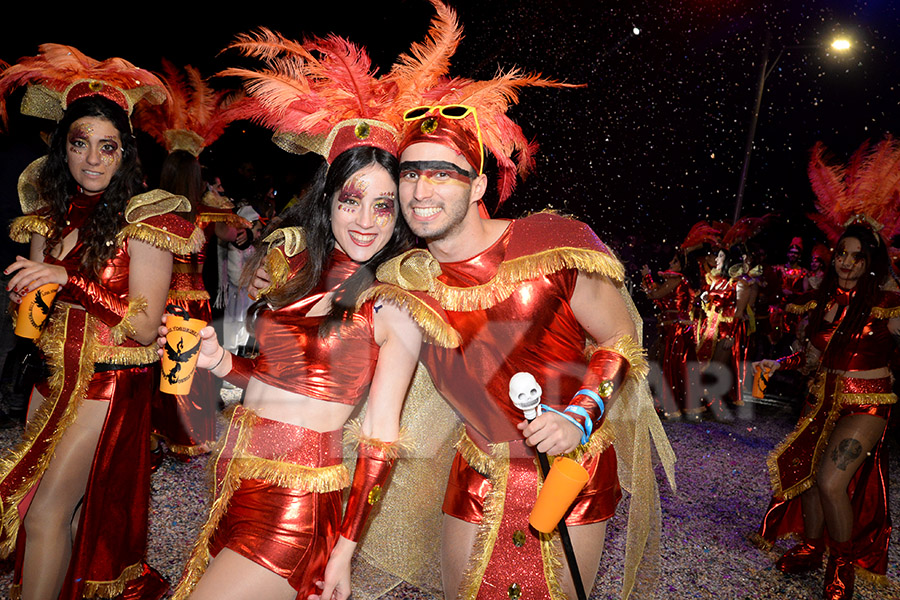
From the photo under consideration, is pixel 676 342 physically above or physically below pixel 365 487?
above

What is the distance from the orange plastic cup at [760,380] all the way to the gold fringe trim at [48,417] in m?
3.49

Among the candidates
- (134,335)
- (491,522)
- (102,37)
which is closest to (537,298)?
(491,522)

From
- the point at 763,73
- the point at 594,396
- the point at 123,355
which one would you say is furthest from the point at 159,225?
the point at 763,73

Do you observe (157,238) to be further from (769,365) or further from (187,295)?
(769,365)

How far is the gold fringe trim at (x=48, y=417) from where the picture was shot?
248 centimetres

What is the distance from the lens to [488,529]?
204 centimetres

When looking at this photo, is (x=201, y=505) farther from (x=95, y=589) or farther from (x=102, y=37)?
(x=102, y=37)

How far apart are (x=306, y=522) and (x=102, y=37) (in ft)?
18.4

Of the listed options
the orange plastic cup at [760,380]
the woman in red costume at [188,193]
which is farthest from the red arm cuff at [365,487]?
the woman in red costume at [188,193]

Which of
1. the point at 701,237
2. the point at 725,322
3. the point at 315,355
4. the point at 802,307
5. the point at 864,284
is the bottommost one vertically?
the point at 315,355

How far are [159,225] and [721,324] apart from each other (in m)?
7.20

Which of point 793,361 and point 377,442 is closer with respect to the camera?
point 377,442

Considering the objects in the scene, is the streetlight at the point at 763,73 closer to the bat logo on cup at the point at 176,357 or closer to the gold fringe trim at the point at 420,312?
the gold fringe trim at the point at 420,312

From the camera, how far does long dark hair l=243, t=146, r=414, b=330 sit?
6.88 ft
